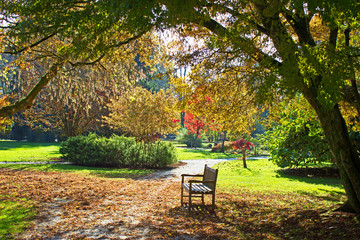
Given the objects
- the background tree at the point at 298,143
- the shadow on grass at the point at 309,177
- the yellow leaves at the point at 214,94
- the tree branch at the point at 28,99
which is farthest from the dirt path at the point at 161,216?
the background tree at the point at 298,143

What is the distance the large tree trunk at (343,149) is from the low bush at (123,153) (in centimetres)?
1171

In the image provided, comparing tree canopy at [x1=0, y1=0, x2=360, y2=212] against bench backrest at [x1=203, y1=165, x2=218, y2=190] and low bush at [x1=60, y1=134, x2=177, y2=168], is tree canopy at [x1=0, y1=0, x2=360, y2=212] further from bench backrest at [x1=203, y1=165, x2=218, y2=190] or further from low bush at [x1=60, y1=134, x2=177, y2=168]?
low bush at [x1=60, y1=134, x2=177, y2=168]

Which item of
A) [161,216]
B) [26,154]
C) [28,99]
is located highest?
[28,99]

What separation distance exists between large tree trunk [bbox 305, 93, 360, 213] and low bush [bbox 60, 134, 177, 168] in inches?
461

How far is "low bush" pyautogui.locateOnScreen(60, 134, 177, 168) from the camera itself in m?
16.6

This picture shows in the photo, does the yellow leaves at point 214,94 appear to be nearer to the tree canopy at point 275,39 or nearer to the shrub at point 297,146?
the tree canopy at point 275,39

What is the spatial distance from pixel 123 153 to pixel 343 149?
42.0 ft

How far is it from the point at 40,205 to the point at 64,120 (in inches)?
616

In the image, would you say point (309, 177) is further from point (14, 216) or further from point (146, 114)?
point (14, 216)

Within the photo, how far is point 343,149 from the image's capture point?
540 centimetres

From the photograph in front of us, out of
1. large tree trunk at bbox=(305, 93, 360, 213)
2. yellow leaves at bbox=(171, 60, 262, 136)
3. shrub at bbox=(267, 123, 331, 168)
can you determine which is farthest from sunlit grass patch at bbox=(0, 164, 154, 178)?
large tree trunk at bbox=(305, 93, 360, 213)

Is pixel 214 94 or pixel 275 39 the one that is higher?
pixel 275 39

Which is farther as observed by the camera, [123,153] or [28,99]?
[123,153]

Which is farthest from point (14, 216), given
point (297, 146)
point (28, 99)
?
point (297, 146)
